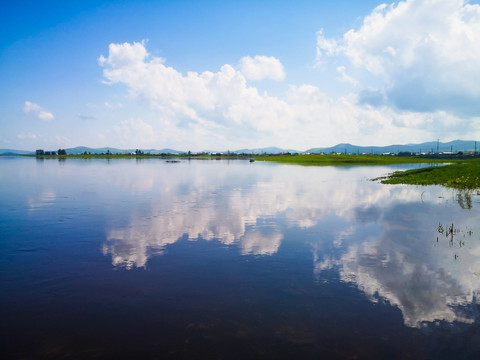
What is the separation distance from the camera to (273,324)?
11805mm

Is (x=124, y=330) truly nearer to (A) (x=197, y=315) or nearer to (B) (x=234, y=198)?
(A) (x=197, y=315)

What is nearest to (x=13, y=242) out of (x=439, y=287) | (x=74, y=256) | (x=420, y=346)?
(x=74, y=256)

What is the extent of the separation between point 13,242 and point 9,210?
1599 cm

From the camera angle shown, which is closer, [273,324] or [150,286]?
[273,324]

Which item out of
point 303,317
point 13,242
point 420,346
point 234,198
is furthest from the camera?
point 234,198

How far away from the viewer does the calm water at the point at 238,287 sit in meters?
10.7

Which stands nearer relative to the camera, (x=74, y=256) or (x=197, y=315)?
(x=197, y=315)

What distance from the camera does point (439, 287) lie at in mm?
15180

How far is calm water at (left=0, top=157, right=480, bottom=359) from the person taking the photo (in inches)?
420

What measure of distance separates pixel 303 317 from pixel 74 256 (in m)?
15.6

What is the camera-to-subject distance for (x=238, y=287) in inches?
595

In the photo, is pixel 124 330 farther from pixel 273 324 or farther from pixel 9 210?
pixel 9 210

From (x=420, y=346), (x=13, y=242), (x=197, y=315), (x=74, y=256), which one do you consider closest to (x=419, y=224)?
(x=420, y=346)

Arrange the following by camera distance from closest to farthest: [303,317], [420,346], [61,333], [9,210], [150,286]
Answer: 1. [420,346]
2. [61,333]
3. [303,317]
4. [150,286]
5. [9,210]
